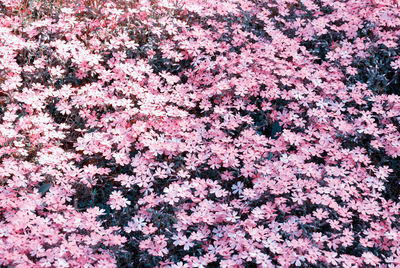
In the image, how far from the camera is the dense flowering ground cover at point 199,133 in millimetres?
3650

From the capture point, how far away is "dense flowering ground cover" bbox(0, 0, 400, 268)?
3650 millimetres

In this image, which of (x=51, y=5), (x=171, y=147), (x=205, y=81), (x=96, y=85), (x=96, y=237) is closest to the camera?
(x=96, y=237)

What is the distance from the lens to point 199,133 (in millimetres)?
4672

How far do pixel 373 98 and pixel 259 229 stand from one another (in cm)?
249

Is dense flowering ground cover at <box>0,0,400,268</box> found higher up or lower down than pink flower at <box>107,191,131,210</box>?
higher up

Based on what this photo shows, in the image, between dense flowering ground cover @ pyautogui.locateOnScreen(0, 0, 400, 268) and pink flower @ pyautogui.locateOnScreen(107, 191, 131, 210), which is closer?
dense flowering ground cover @ pyautogui.locateOnScreen(0, 0, 400, 268)

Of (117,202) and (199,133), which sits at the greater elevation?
(199,133)

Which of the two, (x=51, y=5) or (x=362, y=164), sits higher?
(x=51, y=5)

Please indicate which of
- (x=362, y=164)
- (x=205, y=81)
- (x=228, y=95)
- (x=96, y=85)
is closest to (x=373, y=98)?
(x=362, y=164)

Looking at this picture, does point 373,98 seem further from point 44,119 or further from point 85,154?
point 44,119

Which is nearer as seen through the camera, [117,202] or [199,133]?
[117,202]

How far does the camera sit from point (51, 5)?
19.2 ft

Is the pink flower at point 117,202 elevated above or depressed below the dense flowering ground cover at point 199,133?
below

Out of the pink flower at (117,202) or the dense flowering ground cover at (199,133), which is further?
the pink flower at (117,202)
